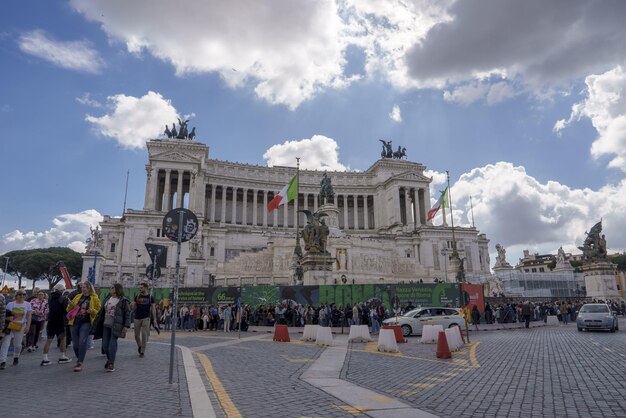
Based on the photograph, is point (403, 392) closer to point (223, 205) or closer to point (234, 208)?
point (234, 208)

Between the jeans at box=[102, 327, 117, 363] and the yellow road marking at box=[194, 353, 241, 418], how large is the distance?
2.20 metres

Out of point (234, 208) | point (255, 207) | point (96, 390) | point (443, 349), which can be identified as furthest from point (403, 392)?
point (255, 207)

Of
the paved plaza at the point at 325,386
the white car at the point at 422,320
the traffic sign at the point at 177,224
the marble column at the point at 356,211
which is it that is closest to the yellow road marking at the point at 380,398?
the paved plaza at the point at 325,386

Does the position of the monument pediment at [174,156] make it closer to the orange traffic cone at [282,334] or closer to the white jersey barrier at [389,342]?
the orange traffic cone at [282,334]

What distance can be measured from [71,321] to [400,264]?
5369cm

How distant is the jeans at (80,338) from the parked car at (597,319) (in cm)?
2415

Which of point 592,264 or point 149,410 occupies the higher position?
point 592,264

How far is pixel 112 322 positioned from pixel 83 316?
90 cm

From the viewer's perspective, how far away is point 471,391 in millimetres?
8406

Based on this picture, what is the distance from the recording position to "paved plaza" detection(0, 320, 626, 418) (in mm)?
6750

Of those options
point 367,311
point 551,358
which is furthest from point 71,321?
point 367,311

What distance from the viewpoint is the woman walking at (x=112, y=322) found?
10297 mm

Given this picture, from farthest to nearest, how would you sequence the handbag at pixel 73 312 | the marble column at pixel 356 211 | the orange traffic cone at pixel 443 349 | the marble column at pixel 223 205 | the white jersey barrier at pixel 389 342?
the marble column at pixel 356 211
the marble column at pixel 223 205
the white jersey barrier at pixel 389 342
the orange traffic cone at pixel 443 349
the handbag at pixel 73 312

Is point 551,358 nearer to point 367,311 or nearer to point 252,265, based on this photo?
point 367,311
